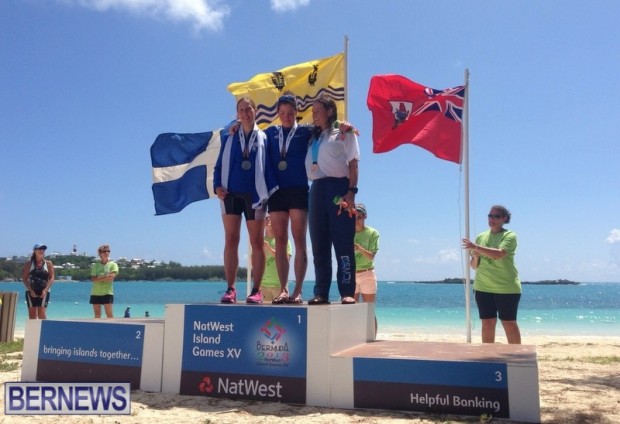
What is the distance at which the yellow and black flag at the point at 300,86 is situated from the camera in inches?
290

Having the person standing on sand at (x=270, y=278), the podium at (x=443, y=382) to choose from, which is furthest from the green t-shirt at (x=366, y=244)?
the podium at (x=443, y=382)

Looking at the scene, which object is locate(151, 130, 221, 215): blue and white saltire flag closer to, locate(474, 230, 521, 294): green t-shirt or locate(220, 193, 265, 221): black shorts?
locate(220, 193, 265, 221): black shorts

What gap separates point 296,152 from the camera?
4.47 metres

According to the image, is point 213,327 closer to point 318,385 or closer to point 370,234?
point 318,385

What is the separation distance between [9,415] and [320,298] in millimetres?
2359

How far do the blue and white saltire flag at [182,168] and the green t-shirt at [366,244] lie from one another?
2.48 meters

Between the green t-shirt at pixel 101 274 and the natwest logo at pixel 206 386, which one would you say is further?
the green t-shirt at pixel 101 274

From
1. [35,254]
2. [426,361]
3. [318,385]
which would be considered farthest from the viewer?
[35,254]

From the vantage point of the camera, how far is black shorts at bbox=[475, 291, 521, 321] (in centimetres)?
514

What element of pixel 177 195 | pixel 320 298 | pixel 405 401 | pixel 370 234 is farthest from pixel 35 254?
pixel 405 401

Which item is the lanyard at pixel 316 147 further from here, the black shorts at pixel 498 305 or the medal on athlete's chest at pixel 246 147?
the black shorts at pixel 498 305

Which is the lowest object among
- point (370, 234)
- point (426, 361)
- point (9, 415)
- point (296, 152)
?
point (9, 415)

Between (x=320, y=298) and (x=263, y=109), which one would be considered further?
(x=263, y=109)

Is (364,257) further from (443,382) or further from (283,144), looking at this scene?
(443,382)
